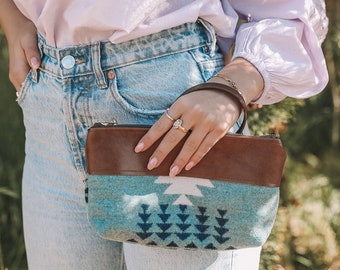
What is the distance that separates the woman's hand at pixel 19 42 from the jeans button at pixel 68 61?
0.41ft

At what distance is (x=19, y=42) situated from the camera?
178 centimetres

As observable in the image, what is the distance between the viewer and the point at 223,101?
145cm

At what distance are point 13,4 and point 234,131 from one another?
0.74 metres

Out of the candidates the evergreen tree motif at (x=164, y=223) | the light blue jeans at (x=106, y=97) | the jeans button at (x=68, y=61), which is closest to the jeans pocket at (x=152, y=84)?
the light blue jeans at (x=106, y=97)

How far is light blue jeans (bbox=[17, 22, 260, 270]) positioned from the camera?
1.51 m

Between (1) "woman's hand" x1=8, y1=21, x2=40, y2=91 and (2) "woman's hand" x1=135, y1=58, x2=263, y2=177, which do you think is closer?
(2) "woman's hand" x1=135, y1=58, x2=263, y2=177

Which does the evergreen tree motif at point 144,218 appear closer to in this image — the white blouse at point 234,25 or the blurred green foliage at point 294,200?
the white blouse at point 234,25

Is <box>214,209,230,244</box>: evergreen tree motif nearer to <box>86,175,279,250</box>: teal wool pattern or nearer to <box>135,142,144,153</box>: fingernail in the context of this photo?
<box>86,175,279,250</box>: teal wool pattern

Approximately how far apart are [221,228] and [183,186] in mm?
117

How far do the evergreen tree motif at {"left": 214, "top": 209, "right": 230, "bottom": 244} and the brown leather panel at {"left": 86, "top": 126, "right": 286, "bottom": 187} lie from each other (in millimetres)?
73

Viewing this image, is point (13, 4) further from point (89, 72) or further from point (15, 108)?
point (15, 108)

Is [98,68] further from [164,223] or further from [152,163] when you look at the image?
[164,223]

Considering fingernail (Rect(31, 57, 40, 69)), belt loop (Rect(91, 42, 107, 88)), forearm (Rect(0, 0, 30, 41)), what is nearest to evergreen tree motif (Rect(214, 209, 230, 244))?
belt loop (Rect(91, 42, 107, 88))

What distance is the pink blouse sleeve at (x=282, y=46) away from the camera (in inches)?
62.5
